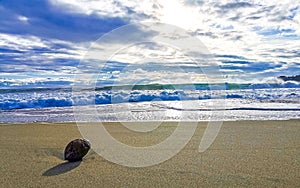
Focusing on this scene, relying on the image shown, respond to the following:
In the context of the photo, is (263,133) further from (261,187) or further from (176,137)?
(261,187)

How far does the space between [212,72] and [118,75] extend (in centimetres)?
203

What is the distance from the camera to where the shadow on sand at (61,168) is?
4141 mm

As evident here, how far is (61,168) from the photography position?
4332mm

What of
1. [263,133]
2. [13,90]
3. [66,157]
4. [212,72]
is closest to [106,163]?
[66,157]

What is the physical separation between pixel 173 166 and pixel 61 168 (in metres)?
1.30

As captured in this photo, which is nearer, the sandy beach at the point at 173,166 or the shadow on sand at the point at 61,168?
the sandy beach at the point at 173,166

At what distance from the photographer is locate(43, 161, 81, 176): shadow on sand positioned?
13.6 feet

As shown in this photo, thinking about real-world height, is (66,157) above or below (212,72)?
below

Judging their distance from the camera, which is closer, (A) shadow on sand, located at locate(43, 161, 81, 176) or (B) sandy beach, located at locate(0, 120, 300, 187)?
(B) sandy beach, located at locate(0, 120, 300, 187)

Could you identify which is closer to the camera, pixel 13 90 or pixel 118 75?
pixel 118 75

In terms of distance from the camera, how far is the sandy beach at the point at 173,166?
3.82 m

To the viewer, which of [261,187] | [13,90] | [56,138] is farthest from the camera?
[13,90]

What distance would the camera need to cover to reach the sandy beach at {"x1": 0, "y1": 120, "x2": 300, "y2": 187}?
3.82 meters

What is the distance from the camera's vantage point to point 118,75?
768 cm
